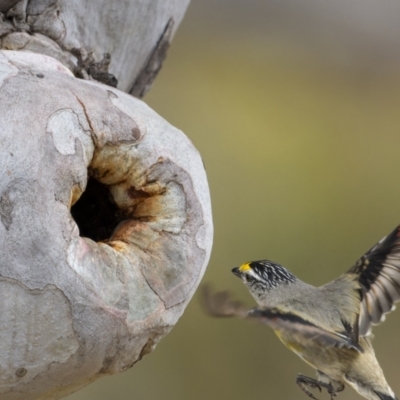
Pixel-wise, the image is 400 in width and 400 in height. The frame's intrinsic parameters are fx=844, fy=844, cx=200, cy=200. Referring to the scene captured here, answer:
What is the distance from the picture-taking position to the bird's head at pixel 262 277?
9.59 ft

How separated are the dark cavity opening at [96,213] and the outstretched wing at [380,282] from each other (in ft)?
3.23

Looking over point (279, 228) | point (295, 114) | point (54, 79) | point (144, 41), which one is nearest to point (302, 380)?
point (144, 41)

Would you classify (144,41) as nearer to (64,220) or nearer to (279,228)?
(64,220)

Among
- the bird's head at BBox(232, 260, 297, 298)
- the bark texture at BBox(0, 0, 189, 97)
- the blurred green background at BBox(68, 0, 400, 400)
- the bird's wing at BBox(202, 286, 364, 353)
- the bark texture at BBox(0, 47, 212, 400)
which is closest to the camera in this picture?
the bark texture at BBox(0, 47, 212, 400)

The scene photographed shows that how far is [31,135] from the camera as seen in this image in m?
1.93

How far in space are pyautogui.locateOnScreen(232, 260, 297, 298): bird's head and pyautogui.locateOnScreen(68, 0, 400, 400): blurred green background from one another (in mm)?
1389

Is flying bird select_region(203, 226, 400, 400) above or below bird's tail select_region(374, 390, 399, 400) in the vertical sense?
above

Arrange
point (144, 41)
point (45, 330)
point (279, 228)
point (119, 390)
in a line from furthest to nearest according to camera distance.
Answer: point (279, 228) → point (119, 390) → point (144, 41) → point (45, 330)

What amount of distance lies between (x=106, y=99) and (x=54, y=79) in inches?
5.5

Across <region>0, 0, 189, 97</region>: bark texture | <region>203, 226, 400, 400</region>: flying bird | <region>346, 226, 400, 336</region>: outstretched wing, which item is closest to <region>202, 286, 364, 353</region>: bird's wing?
<region>203, 226, 400, 400</region>: flying bird

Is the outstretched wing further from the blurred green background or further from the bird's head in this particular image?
the blurred green background

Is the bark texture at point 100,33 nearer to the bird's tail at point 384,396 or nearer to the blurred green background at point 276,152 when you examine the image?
the bird's tail at point 384,396

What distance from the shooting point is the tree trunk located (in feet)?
6.17

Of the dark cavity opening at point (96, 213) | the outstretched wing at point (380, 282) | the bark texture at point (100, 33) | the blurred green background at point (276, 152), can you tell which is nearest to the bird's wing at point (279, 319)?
the outstretched wing at point (380, 282)
